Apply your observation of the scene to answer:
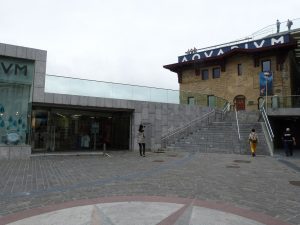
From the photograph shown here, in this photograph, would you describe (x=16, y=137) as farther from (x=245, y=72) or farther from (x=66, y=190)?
(x=245, y=72)

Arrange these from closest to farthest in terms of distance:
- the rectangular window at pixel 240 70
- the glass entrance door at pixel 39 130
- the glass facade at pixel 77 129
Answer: the glass entrance door at pixel 39 130
the glass facade at pixel 77 129
the rectangular window at pixel 240 70

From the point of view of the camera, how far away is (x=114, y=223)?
14.0 feet

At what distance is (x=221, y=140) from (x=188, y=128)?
145 inches

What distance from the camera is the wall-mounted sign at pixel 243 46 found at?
29.9 meters

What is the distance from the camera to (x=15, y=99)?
47.5 feet

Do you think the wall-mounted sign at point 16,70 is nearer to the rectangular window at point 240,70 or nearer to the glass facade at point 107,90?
the glass facade at point 107,90

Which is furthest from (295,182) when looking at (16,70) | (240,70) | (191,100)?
(240,70)

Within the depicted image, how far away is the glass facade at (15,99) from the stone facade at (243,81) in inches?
989

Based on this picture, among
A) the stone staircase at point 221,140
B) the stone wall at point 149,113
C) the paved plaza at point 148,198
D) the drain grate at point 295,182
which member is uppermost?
the stone wall at point 149,113

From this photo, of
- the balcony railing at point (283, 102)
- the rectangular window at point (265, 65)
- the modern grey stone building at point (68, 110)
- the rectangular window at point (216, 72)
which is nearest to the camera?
the modern grey stone building at point (68, 110)

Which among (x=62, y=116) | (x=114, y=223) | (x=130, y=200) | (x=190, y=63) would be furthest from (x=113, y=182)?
(x=190, y=63)

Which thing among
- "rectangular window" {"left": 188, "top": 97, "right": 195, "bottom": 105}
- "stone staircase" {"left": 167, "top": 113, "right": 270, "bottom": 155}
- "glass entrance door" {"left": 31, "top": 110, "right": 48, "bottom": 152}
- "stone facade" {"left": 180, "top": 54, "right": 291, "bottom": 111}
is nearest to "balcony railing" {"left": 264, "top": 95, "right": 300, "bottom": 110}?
"stone staircase" {"left": 167, "top": 113, "right": 270, "bottom": 155}

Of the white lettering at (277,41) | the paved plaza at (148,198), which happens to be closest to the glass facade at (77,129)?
the paved plaza at (148,198)

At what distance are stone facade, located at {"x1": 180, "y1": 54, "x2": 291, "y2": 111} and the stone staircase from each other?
36.8 ft
